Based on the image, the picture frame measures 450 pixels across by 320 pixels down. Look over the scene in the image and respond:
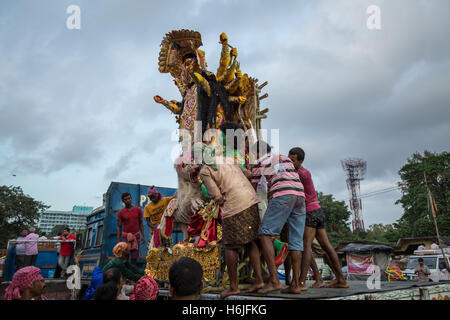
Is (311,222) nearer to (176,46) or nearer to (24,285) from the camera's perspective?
(24,285)

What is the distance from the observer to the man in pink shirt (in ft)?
12.1

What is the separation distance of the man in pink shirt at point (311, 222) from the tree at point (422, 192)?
2460 cm

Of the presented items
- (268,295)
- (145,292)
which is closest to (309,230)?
(268,295)

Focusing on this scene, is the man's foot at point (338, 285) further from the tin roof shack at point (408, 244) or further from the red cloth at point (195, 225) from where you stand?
the tin roof shack at point (408, 244)

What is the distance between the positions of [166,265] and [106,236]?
3.42 meters

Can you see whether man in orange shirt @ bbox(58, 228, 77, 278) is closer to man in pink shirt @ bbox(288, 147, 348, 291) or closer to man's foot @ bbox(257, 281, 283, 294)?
man's foot @ bbox(257, 281, 283, 294)

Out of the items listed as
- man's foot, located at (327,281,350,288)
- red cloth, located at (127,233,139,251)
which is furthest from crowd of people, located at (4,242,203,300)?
man's foot, located at (327,281,350,288)

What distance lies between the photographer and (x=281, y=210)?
338 centimetres

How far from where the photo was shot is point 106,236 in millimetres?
7582

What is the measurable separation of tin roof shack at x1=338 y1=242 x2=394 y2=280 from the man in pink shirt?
14.3 meters

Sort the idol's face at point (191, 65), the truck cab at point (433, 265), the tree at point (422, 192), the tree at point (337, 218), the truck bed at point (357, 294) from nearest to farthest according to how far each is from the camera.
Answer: the truck bed at point (357, 294) < the idol's face at point (191, 65) < the truck cab at point (433, 265) < the tree at point (422, 192) < the tree at point (337, 218)

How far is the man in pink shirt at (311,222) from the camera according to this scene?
3.69m

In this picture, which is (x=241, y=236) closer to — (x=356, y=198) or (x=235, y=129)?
(x=235, y=129)

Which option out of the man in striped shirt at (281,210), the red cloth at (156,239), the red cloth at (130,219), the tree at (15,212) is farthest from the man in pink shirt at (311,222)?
the tree at (15,212)
